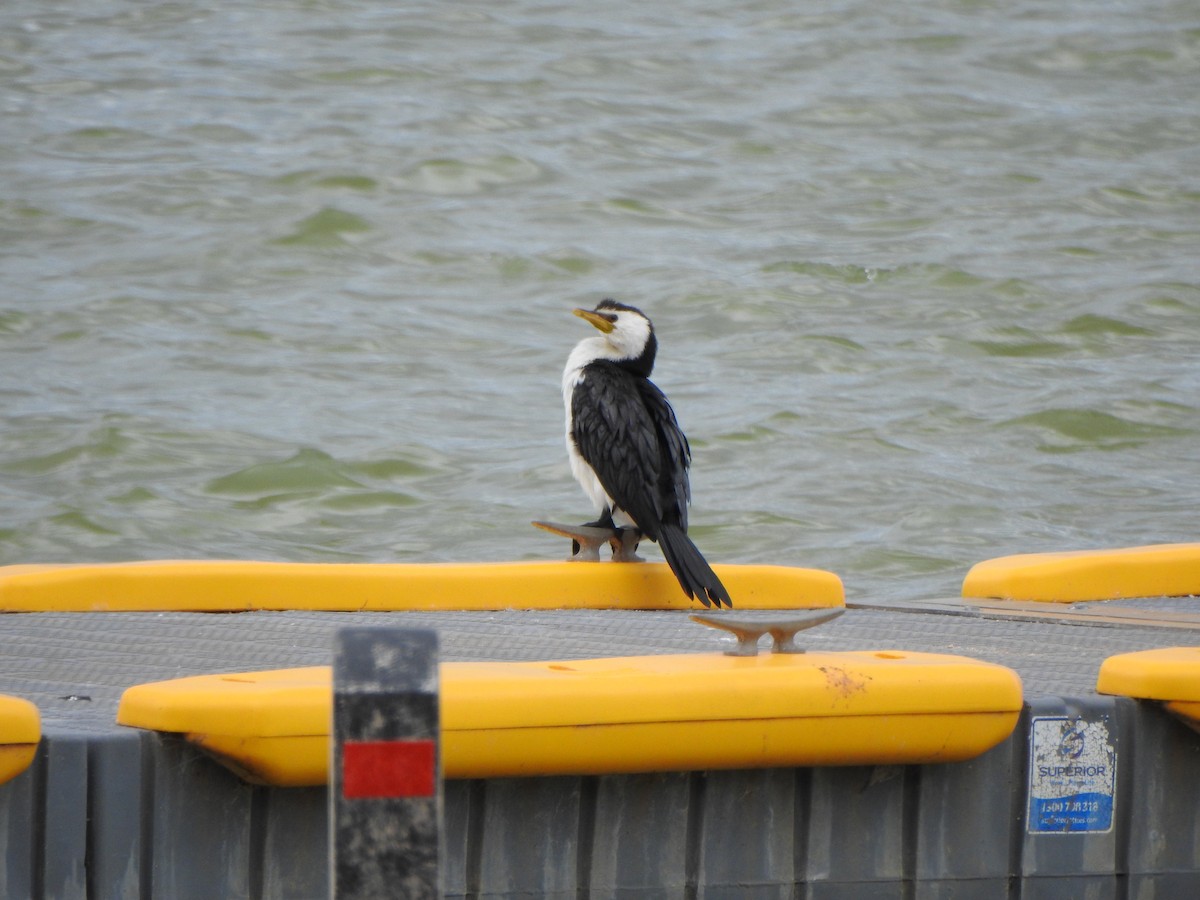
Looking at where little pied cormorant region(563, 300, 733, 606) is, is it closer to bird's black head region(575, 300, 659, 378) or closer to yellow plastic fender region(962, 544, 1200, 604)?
bird's black head region(575, 300, 659, 378)

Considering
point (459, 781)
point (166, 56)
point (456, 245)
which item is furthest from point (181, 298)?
point (459, 781)

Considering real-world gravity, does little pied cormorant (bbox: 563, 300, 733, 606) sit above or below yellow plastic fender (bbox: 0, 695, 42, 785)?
above

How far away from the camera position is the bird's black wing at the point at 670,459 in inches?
175

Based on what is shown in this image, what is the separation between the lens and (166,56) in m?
16.7

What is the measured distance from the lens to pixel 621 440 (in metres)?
4.50

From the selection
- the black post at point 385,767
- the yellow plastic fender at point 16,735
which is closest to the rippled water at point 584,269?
the yellow plastic fender at point 16,735

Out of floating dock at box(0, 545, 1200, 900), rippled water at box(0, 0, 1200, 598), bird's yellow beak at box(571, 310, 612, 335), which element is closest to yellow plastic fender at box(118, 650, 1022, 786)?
floating dock at box(0, 545, 1200, 900)

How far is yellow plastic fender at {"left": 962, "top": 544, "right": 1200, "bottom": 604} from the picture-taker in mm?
4449

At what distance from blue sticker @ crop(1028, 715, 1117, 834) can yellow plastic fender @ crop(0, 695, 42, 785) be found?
4.87ft

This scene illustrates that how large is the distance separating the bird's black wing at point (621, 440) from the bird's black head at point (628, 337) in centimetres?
14

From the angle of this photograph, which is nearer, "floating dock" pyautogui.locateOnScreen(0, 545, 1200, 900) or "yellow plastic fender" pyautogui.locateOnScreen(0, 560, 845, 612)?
"floating dock" pyautogui.locateOnScreen(0, 545, 1200, 900)

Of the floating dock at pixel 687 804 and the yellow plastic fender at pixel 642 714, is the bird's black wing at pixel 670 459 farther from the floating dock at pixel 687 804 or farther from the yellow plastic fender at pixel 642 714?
the yellow plastic fender at pixel 642 714

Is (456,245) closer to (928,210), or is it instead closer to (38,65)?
(928,210)

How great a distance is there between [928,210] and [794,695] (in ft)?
39.7
